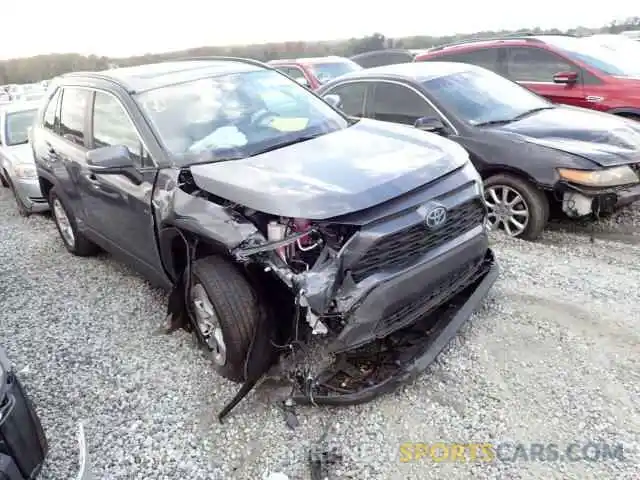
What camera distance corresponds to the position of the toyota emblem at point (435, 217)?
2904 millimetres

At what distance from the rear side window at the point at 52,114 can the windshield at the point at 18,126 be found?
3.18 metres

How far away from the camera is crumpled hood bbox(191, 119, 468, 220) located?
110 inches

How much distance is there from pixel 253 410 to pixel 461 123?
346cm

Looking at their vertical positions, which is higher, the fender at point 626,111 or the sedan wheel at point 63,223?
the fender at point 626,111

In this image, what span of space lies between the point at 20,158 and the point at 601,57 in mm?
7816

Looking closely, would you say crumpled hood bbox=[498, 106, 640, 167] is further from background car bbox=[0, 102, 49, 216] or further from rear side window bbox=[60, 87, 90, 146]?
background car bbox=[0, 102, 49, 216]

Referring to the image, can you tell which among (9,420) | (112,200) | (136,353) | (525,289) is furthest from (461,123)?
(9,420)

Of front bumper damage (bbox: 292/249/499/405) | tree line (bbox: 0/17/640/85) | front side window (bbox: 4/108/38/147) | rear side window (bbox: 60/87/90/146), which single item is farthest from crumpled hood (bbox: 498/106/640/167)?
tree line (bbox: 0/17/640/85)

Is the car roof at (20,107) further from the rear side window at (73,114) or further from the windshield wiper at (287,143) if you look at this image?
the windshield wiper at (287,143)

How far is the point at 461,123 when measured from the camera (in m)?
5.19

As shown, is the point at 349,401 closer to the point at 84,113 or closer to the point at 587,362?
the point at 587,362

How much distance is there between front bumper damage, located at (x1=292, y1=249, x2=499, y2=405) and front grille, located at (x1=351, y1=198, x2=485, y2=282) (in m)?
0.36

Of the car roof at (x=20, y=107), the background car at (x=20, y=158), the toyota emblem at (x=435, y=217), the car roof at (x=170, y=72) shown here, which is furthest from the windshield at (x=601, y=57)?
the car roof at (x=20, y=107)

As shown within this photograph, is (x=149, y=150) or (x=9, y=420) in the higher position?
(x=149, y=150)
